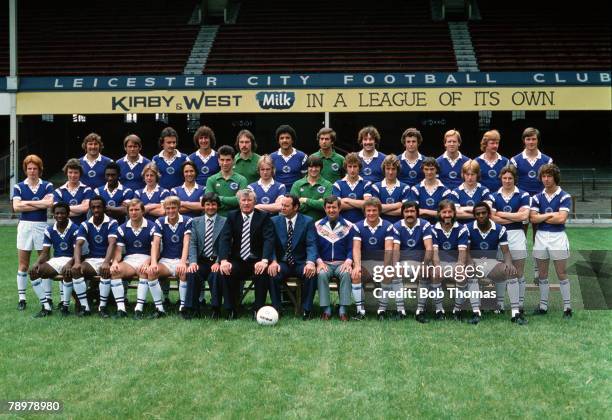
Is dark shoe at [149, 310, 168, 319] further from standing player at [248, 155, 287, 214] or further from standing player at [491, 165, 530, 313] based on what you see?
standing player at [491, 165, 530, 313]

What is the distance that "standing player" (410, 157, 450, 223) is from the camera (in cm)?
678

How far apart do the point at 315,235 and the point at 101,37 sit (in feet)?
63.8

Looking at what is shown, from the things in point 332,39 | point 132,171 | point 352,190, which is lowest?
point 352,190

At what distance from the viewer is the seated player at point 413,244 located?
6.39 metres

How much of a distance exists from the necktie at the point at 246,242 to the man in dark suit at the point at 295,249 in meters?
0.28

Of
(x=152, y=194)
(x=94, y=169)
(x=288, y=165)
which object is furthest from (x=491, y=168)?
(x=94, y=169)

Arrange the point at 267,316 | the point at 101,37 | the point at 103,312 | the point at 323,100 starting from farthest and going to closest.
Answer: the point at 101,37, the point at 323,100, the point at 103,312, the point at 267,316

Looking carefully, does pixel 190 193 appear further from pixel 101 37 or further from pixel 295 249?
pixel 101 37

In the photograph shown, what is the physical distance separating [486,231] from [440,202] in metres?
0.58

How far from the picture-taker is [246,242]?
21.5 feet

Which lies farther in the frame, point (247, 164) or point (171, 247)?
point (247, 164)

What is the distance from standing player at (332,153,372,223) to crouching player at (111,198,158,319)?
7.01ft

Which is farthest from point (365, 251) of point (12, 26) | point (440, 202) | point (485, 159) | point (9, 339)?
point (12, 26)

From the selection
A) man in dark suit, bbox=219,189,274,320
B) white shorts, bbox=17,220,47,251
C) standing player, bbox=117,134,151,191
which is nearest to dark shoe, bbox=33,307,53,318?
white shorts, bbox=17,220,47,251
